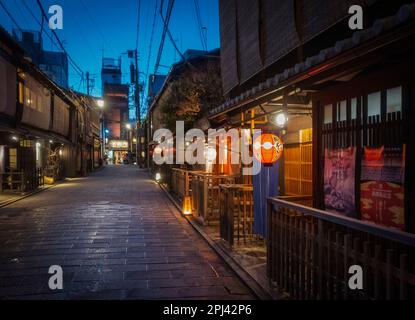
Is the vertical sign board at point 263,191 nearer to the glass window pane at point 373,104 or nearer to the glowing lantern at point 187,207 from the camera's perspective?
the glass window pane at point 373,104

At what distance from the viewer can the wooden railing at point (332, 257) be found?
348cm

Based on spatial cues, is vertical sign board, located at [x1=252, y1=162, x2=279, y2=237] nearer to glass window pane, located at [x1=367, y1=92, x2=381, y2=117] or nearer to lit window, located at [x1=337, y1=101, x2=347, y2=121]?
lit window, located at [x1=337, y1=101, x2=347, y2=121]

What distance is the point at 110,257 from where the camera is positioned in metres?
8.07

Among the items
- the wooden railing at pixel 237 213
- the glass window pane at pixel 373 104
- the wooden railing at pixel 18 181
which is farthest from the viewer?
the wooden railing at pixel 18 181

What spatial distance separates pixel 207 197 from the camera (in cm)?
1189

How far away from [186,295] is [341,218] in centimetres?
311

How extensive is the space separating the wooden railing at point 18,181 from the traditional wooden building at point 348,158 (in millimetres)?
17087

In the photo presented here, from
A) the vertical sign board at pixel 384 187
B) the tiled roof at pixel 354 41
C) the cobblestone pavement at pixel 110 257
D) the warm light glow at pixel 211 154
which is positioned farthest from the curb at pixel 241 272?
the warm light glow at pixel 211 154

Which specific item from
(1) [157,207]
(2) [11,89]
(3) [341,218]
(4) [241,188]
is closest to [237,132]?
(4) [241,188]

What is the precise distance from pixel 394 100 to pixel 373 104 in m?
0.43

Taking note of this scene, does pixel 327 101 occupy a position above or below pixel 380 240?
above

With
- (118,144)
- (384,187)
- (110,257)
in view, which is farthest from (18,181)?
(118,144)

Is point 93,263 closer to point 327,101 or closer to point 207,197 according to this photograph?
point 207,197

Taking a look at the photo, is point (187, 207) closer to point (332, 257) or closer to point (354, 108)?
point (354, 108)
